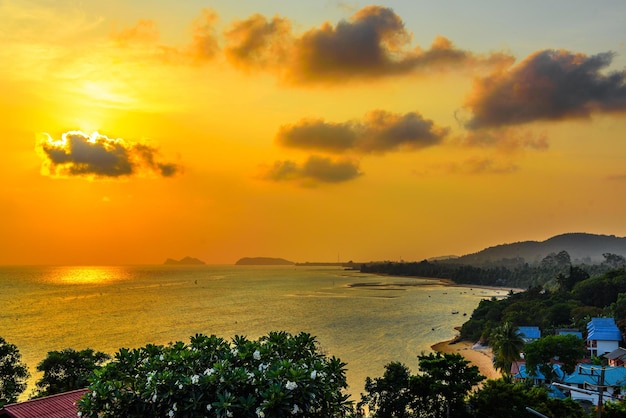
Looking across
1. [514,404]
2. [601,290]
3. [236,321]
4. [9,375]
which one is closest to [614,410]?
[514,404]

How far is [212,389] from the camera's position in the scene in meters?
12.9

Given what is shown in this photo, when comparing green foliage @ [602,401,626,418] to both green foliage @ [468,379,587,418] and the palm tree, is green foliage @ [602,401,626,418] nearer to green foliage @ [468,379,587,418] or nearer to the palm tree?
green foliage @ [468,379,587,418]

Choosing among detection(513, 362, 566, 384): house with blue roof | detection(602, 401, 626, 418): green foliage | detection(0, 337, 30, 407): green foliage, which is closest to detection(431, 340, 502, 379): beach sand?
detection(513, 362, 566, 384): house with blue roof

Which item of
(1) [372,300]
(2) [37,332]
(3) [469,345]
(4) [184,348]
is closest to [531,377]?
(3) [469,345]

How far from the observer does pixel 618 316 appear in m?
57.7

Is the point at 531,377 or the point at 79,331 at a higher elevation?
the point at 531,377

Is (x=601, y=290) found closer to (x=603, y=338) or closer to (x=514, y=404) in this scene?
(x=603, y=338)

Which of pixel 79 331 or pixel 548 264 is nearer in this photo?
pixel 79 331

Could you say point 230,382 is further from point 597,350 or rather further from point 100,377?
point 597,350

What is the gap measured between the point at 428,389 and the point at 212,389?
15.3 meters

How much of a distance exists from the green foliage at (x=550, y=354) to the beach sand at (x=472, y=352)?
9.36 meters

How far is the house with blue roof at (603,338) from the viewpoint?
158ft

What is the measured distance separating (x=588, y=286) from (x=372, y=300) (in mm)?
58828

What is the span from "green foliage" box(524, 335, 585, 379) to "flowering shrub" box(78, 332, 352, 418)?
2939 centimetres
